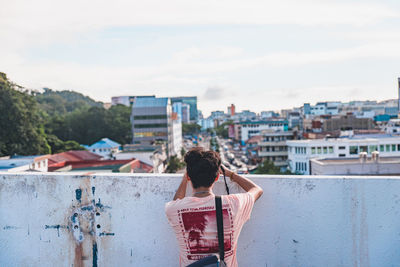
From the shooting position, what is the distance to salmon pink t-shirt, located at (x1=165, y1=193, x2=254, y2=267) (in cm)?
217

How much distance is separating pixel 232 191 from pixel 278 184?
13.8 inches

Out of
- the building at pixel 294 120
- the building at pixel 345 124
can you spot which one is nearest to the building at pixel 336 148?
the building at pixel 345 124

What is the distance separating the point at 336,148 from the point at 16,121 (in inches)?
1174

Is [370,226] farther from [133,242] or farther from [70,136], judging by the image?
[70,136]

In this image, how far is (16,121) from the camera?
1390 inches

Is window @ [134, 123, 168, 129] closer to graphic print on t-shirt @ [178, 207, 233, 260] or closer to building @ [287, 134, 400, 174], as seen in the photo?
building @ [287, 134, 400, 174]

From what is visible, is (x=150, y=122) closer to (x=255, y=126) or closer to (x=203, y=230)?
(x=255, y=126)

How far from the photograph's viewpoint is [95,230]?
9.53 feet

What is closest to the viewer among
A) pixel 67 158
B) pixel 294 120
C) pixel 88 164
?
pixel 88 164

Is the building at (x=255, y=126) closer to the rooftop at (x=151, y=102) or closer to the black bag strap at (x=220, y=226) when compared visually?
the rooftop at (x=151, y=102)

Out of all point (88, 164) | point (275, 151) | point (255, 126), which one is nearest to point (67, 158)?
point (88, 164)

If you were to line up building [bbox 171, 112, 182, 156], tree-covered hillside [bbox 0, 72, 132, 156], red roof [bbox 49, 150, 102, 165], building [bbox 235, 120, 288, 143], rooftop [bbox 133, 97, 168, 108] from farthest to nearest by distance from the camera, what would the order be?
building [bbox 235, 120, 288, 143] < building [bbox 171, 112, 182, 156] < rooftop [bbox 133, 97, 168, 108] < tree-covered hillside [bbox 0, 72, 132, 156] < red roof [bbox 49, 150, 102, 165]

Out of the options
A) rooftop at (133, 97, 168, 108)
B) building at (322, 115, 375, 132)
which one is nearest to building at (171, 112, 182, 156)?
rooftop at (133, 97, 168, 108)

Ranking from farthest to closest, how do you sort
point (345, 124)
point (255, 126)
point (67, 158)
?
point (255, 126) → point (345, 124) → point (67, 158)
